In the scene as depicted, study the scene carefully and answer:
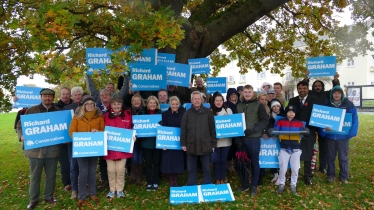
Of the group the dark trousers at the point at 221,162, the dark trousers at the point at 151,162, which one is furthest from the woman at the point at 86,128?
the dark trousers at the point at 221,162

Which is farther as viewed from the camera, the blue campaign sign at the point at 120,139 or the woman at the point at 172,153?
the woman at the point at 172,153

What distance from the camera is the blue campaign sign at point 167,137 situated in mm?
6270

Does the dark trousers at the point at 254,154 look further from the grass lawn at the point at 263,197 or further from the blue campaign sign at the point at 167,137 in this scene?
the blue campaign sign at the point at 167,137

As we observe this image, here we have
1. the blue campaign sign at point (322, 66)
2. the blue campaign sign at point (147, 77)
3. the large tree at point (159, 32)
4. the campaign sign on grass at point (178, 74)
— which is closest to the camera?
the large tree at point (159, 32)

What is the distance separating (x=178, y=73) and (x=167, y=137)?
2.34 meters

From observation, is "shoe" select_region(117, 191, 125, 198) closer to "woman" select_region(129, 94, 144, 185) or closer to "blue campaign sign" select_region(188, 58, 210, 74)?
"woman" select_region(129, 94, 144, 185)

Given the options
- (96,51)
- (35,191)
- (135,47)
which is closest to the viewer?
(135,47)

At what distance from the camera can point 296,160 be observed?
6199 millimetres

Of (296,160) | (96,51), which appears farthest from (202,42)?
(296,160)

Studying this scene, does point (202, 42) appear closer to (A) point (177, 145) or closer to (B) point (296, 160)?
(A) point (177, 145)

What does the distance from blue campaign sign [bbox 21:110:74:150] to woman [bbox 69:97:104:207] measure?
13.2 inches

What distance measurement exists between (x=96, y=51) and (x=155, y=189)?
393cm

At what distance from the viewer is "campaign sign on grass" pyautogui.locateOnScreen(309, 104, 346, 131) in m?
6.37

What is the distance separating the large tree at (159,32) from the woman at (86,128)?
Result: 2.47 ft
